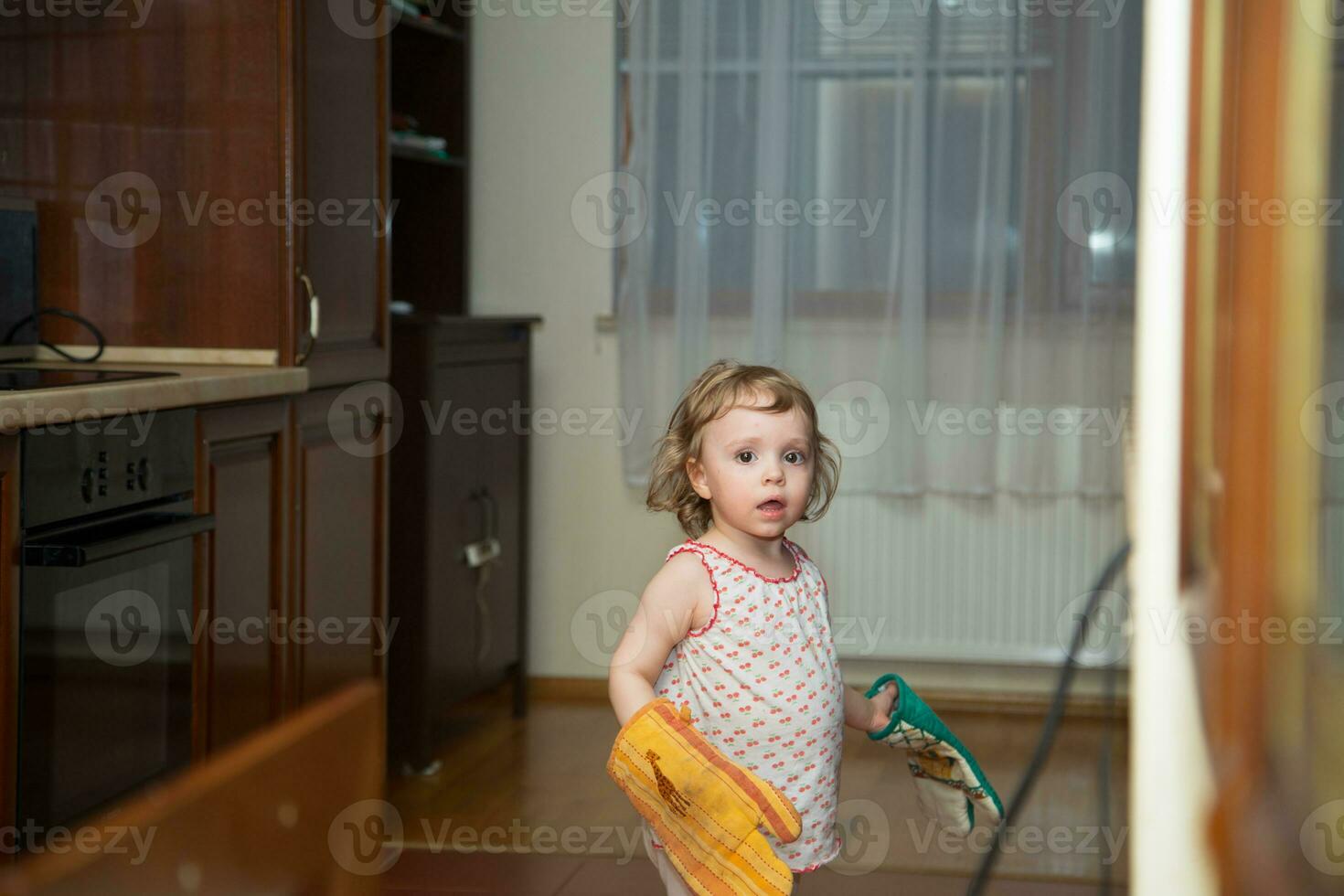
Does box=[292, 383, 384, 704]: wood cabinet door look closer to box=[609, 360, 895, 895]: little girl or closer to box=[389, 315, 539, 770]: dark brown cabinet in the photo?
box=[389, 315, 539, 770]: dark brown cabinet

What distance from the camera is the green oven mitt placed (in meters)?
1.70

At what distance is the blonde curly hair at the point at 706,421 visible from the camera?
5.39ft

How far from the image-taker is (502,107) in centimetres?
→ 373

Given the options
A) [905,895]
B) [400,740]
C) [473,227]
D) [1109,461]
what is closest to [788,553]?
[905,895]

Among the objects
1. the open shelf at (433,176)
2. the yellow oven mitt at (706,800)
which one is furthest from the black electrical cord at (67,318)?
the open shelf at (433,176)

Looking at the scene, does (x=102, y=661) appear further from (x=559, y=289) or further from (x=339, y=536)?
(x=559, y=289)

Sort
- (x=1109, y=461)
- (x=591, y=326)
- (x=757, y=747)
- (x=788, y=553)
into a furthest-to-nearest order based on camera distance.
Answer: (x=591, y=326) → (x=1109, y=461) → (x=788, y=553) → (x=757, y=747)

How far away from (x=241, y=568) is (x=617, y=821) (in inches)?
37.4

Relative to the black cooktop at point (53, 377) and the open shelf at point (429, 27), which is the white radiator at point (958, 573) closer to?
the open shelf at point (429, 27)

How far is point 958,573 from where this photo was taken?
11.6 ft

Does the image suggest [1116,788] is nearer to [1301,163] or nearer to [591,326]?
[591,326]

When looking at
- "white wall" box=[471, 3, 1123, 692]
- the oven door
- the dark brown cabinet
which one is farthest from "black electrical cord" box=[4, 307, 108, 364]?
"white wall" box=[471, 3, 1123, 692]

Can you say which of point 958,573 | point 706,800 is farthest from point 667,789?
point 958,573

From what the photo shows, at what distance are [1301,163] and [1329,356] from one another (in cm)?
5
